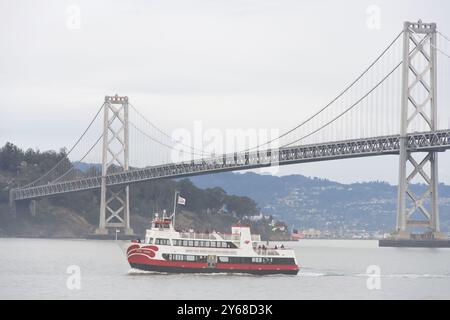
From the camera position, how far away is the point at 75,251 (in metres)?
109

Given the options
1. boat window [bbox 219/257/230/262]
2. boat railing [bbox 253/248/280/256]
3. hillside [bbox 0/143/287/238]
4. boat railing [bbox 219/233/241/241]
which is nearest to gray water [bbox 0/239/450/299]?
boat window [bbox 219/257/230/262]

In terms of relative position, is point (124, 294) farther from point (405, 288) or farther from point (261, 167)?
point (261, 167)

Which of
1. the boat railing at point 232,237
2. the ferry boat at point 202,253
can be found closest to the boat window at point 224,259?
the ferry boat at point 202,253

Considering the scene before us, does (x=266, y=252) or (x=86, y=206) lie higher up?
(x=86, y=206)

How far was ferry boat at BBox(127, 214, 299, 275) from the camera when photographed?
72500 mm

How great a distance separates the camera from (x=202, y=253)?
73188mm

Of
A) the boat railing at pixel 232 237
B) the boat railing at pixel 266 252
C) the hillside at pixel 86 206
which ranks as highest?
the hillside at pixel 86 206

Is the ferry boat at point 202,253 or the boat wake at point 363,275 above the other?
the ferry boat at point 202,253

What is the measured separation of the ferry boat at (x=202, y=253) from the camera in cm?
7250

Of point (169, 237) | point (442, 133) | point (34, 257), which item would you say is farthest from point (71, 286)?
point (442, 133)

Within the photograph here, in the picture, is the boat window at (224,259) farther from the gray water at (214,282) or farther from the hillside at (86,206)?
the hillside at (86,206)

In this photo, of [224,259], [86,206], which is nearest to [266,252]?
[224,259]

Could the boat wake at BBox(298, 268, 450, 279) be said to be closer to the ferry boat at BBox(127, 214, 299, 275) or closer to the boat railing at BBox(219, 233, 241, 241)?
the ferry boat at BBox(127, 214, 299, 275)

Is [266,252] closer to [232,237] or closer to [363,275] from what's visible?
[232,237]
